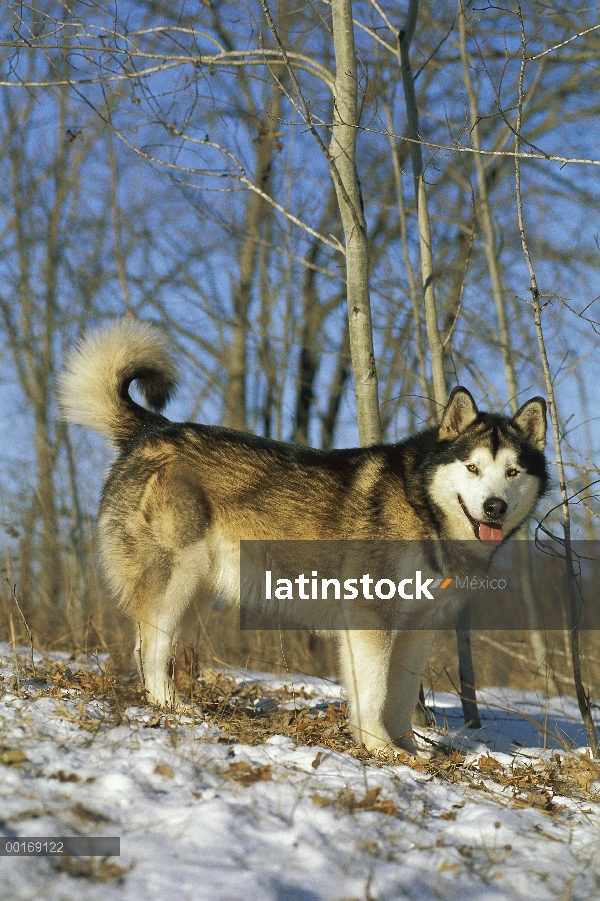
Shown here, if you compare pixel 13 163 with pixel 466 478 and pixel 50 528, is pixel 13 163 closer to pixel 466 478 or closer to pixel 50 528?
pixel 50 528

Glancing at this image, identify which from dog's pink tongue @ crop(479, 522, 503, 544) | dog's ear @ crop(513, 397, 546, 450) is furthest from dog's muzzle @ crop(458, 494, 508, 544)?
dog's ear @ crop(513, 397, 546, 450)

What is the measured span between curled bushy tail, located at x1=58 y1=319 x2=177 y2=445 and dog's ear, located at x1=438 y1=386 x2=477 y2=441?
1.81m

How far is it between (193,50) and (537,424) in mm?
4195

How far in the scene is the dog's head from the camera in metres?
4.33

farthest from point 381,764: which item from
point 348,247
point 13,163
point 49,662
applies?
point 13,163

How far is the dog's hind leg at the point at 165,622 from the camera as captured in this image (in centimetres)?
451

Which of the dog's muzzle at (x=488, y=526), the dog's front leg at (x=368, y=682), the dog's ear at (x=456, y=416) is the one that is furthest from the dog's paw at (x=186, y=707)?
the dog's ear at (x=456, y=416)

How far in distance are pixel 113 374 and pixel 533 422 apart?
2.66 m

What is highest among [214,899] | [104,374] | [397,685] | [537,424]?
[104,374]

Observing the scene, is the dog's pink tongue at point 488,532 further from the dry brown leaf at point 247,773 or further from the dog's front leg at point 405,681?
the dry brown leaf at point 247,773

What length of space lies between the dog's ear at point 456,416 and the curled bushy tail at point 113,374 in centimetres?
181

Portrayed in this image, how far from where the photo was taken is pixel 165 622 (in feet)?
14.9

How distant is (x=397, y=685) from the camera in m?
4.62

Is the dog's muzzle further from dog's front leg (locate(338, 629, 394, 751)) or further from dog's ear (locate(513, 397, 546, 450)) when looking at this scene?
dog's front leg (locate(338, 629, 394, 751))
